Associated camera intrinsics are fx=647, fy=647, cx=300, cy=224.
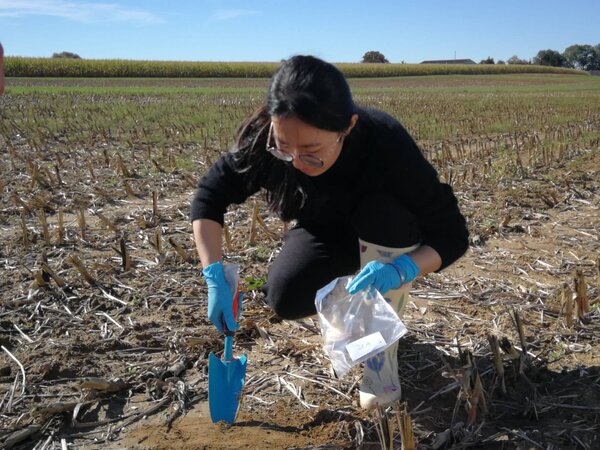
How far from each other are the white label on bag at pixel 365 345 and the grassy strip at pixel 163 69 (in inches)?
1325

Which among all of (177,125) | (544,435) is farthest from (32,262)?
(177,125)

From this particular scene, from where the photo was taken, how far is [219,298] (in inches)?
94.6

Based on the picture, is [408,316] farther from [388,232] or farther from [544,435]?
[544,435]

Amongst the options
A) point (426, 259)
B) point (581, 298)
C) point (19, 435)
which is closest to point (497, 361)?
point (426, 259)

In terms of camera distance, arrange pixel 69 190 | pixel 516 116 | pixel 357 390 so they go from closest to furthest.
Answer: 1. pixel 357 390
2. pixel 69 190
3. pixel 516 116

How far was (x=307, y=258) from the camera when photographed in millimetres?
2770

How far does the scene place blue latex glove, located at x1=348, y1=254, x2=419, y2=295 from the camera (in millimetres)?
2217

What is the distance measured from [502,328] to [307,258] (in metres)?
0.98

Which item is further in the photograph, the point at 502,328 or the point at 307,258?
the point at 502,328

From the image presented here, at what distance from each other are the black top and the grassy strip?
3290cm

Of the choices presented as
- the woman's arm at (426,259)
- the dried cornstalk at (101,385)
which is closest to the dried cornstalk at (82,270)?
the dried cornstalk at (101,385)

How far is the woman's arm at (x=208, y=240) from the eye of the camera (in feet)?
8.38

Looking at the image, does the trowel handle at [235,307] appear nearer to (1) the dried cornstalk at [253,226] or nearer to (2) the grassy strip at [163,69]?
(1) the dried cornstalk at [253,226]

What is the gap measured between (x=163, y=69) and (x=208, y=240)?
39472 millimetres
